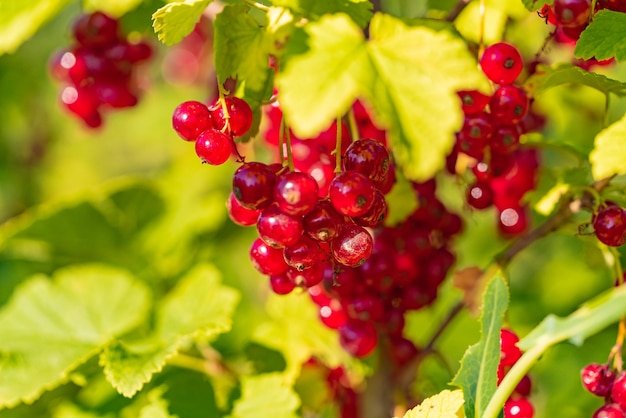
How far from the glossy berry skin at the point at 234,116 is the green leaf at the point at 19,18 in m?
0.57

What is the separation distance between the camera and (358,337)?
1.24 m

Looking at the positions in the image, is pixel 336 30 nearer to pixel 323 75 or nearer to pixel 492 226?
pixel 323 75

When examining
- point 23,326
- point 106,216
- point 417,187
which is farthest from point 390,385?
point 106,216

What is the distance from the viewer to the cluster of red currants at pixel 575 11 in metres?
0.93

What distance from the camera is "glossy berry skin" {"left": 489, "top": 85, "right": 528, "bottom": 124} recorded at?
1.01m

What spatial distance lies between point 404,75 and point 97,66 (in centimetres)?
86

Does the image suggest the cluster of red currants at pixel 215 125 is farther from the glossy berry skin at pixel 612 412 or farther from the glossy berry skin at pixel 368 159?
the glossy berry skin at pixel 612 412

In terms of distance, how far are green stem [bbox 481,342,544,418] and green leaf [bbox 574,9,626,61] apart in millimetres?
347

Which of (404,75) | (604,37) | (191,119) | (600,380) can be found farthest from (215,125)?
(600,380)

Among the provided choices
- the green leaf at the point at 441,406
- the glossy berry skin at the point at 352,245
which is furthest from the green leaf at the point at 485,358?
the glossy berry skin at the point at 352,245

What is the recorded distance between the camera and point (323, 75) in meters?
0.78

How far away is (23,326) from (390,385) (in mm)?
662

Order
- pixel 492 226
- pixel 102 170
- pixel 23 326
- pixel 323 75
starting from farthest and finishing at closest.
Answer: pixel 102 170
pixel 492 226
pixel 23 326
pixel 323 75

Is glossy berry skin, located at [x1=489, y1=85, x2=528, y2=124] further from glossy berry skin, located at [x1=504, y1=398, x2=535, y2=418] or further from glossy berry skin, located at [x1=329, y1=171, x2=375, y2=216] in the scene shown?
glossy berry skin, located at [x1=504, y1=398, x2=535, y2=418]
